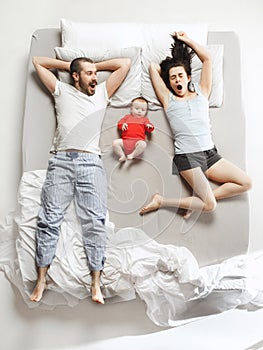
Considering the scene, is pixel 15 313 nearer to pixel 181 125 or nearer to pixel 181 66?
pixel 181 125

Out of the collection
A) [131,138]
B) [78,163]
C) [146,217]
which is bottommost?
[146,217]

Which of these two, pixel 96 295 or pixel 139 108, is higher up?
pixel 139 108

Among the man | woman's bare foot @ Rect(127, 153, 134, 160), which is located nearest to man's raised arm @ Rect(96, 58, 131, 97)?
Answer: the man

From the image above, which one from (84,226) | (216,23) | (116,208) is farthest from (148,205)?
(216,23)

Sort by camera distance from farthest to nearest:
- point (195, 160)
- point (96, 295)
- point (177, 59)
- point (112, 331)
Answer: point (177, 59)
point (195, 160)
point (112, 331)
point (96, 295)

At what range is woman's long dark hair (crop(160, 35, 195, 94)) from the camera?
7.39 ft

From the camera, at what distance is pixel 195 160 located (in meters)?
2.16

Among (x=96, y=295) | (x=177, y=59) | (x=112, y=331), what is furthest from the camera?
(x=177, y=59)

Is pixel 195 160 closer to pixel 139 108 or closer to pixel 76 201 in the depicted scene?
pixel 139 108

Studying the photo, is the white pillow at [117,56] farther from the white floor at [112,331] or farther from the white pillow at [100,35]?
the white floor at [112,331]

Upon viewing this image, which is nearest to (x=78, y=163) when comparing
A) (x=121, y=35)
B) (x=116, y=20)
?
(x=121, y=35)

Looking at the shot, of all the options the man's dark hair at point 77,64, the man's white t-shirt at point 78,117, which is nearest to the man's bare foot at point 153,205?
the man's white t-shirt at point 78,117

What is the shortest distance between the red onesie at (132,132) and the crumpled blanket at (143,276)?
34cm

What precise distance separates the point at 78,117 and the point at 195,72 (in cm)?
54
